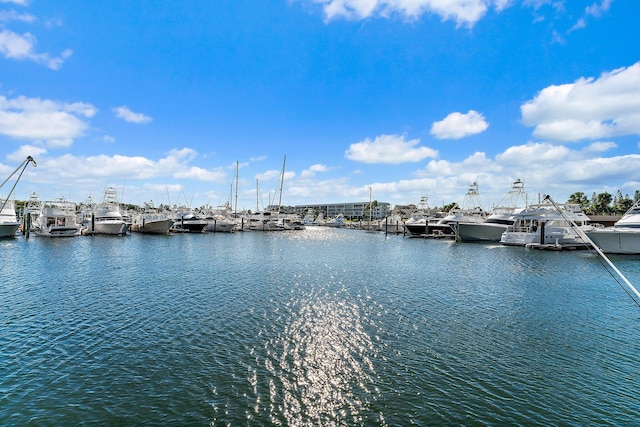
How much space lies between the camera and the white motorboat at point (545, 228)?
235 feet

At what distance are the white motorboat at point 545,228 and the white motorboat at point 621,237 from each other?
6.24 metres

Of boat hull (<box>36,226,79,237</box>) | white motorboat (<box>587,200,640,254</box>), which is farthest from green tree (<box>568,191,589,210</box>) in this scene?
boat hull (<box>36,226,79,237</box>)

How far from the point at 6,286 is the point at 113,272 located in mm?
9537

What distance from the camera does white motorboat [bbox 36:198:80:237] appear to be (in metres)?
81.9

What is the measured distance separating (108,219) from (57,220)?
13272mm

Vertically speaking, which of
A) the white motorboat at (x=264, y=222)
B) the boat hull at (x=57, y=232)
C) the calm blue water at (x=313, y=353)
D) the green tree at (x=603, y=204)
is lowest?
the calm blue water at (x=313, y=353)

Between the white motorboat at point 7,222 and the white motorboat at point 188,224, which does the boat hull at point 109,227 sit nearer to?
the white motorboat at point 7,222

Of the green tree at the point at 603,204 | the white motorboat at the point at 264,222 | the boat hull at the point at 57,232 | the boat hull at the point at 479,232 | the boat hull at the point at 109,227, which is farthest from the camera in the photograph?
the green tree at the point at 603,204

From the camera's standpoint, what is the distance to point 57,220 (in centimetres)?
8838

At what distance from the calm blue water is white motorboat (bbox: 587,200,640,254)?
117 ft

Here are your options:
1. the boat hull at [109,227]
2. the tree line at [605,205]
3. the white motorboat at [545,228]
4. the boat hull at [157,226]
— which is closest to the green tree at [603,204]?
the tree line at [605,205]

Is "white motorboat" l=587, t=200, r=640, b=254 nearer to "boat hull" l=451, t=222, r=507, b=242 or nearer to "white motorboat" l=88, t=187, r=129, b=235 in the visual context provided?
"boat hull" l=451, t=222, r=507, b=242

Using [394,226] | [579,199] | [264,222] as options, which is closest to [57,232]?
[264,222]

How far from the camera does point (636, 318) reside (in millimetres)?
23594
